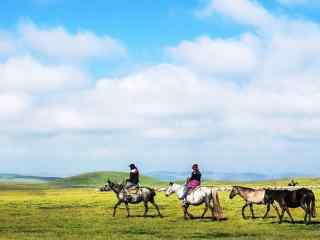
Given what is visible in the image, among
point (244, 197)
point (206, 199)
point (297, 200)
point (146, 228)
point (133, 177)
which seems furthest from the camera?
point (133, 177)

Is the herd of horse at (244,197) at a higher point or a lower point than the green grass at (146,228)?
higher

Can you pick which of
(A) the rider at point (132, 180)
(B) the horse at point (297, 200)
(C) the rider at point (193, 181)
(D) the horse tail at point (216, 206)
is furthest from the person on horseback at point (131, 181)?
(B) the horse at point (297, 200)

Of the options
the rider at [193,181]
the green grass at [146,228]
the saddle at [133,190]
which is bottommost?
the green grass at [146,228]

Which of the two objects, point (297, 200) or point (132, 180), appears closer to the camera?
point (297, 200)

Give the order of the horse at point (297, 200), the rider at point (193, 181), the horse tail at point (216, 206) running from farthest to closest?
the rider at point (193, 181)
the horse tail at point (216, 206)
the horse at point (297, 200)

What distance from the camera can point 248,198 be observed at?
3869cm

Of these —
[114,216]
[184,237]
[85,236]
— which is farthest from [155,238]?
[114,216]

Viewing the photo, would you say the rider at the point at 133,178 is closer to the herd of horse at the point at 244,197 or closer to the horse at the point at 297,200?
the herd of horse at the point at 244,197

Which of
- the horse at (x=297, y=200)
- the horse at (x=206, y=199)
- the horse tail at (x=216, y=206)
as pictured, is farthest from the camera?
the horse at (x=206, y=199)

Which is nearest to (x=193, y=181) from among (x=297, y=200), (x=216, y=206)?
(x=216, y=206)

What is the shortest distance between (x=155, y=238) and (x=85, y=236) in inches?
141

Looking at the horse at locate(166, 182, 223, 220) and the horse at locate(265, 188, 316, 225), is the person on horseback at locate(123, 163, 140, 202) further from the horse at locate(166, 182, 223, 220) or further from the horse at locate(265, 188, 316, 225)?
the horse at locate(265, 188, 316, 225)

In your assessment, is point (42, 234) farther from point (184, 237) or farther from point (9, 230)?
point (184, 237)

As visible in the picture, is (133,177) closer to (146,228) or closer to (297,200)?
(146,228)
